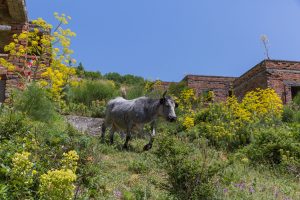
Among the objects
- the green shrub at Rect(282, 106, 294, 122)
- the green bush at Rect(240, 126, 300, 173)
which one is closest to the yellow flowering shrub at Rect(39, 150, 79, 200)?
the green bush at Rect(240, 126, 300, 173)

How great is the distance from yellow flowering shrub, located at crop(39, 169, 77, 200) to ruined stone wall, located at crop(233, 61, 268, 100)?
58.2ft

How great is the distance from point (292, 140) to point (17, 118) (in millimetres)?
5552

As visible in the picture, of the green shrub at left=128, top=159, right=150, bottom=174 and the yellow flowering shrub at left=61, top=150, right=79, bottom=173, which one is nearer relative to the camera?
the yellow flowering shrub at left=61, top=150, right=79, bottom=173

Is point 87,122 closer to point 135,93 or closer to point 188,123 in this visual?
point 188,123

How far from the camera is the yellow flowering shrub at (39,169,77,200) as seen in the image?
2852 mm

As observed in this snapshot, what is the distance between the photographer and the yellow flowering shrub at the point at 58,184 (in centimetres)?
285

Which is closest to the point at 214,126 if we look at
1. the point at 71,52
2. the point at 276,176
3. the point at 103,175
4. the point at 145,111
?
the point at 145,111

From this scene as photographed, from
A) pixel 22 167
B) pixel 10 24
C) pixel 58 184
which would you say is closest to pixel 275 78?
pixel 10 24

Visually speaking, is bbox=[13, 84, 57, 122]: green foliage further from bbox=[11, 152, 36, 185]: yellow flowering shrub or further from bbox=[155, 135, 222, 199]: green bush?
bbox=[11, 152, 36, 185]: yellow flowering shrub

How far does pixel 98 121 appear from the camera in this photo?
14227 millimetres

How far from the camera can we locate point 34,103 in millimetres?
9438

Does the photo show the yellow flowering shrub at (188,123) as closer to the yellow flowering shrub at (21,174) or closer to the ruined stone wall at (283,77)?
the ruined stone wall at (283,77)

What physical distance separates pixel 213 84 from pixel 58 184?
2227cm

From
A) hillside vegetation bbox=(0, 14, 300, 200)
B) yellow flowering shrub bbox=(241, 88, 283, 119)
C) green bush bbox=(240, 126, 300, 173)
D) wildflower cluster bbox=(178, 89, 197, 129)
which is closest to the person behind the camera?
hillside vegetation bbox=(0, 14, 300, 200)
